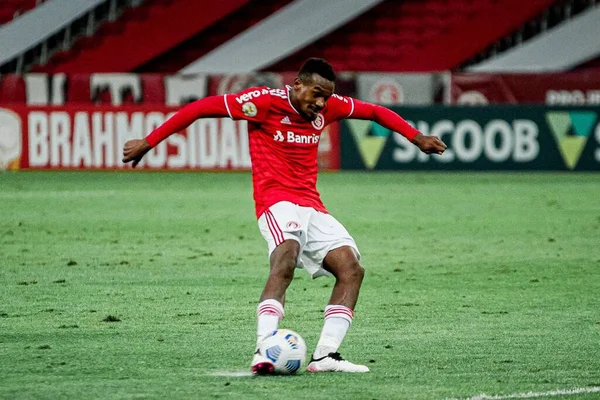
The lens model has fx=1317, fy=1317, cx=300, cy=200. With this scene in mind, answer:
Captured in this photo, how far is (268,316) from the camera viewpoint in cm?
658

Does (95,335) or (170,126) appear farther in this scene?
(95,335)

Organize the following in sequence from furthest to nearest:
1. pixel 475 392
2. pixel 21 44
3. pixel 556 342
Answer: pixel 21 44
pixel 556 342
pixel 475 392

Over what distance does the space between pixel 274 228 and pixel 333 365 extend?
0.78 meters

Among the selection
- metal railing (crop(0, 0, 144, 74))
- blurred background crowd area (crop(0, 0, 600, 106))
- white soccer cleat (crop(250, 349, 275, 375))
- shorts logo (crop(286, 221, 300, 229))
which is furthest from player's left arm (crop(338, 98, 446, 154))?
metal railing (crop(0, 0, 144, 74))

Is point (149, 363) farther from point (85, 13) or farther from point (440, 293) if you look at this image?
point (85, 13)

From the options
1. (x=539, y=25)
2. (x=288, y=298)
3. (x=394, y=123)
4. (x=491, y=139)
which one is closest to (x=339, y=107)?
(x=394, y=123)

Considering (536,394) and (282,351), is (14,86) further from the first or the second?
(536,394)

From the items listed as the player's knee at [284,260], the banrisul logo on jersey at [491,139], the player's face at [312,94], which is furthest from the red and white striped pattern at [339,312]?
the banrisul logo on jersey at [491,139]

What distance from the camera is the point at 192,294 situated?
9.93m

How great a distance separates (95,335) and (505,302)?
10.4 ft

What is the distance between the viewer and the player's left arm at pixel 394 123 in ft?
23.7

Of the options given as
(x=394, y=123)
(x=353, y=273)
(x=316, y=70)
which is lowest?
(x=353, y=273)

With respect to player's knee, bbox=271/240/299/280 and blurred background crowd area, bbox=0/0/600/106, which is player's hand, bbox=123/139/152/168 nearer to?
player's knee, bbox=271/240/299/280

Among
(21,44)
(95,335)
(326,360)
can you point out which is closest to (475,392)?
(326,360)
